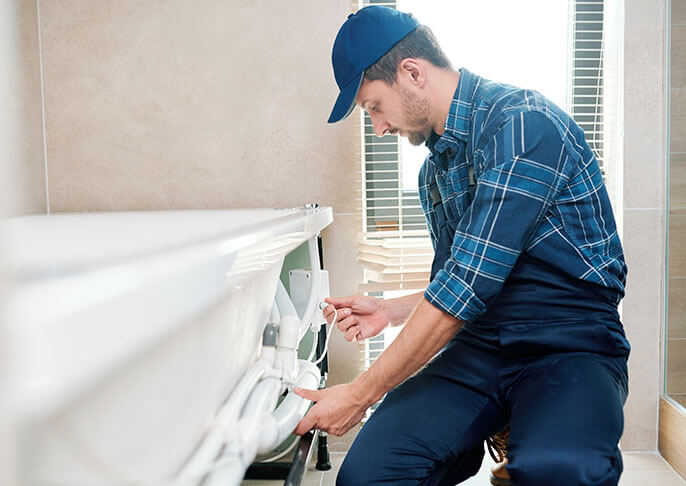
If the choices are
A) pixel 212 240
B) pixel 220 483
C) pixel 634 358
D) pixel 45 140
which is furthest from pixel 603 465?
pixel 45 140

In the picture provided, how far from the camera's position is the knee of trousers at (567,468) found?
3.05ft

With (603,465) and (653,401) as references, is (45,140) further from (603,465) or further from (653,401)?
(653,401)

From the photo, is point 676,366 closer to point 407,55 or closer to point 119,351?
point 407,55

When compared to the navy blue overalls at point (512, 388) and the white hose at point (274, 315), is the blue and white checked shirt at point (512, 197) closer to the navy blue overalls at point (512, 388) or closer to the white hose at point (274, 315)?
the navy blue overalls at point (512, 388)

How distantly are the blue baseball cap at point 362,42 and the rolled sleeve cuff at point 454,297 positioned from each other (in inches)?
19.4

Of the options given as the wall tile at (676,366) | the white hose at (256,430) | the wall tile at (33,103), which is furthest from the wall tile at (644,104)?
the wall tile at (33,103)

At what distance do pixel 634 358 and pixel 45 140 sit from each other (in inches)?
88.3

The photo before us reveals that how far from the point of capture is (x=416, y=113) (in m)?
1.32

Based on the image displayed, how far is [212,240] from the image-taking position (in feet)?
1.96

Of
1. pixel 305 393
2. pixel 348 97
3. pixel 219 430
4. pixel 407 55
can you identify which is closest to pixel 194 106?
pixel 348 97

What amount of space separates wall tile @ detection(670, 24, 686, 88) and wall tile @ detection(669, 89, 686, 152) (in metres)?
0.03

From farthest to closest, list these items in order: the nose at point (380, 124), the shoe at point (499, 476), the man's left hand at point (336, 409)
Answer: the shoe at point (499, 476) → the nose at point (380, 124) → the man's left hand at point (336, 409)

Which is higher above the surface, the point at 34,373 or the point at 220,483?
the point at 34,373

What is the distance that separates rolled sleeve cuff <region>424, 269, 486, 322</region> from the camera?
3.45 feet
